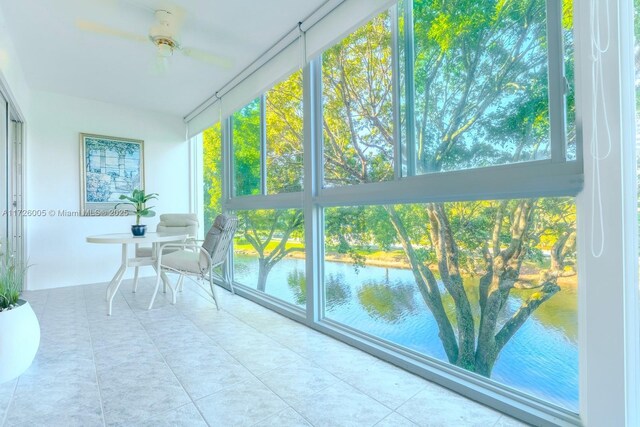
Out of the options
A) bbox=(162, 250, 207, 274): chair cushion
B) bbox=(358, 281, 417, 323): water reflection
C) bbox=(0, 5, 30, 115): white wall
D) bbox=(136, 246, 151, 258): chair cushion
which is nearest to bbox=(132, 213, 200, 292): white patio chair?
bbox=(136, 246, 151, 258): chair cushion

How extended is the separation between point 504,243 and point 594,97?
72cm

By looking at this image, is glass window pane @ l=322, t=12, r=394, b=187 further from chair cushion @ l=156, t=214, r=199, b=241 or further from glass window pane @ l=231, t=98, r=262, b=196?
chair cushion @ l=156, t=214, r=199, b=241

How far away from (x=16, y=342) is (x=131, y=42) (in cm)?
241

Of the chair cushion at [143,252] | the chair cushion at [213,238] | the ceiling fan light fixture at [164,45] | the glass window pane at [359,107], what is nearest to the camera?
the glass window pane at [359,107]

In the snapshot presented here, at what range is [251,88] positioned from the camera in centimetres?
329

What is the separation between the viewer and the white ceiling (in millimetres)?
2303

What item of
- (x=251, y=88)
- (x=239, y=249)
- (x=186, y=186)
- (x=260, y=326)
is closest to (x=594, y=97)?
(x=260, y=326)

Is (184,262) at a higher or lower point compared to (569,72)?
lower

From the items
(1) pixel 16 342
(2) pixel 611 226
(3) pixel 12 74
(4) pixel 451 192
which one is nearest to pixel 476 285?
(4) pixel 451 192

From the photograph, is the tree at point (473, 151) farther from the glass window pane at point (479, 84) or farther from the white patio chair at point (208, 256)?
the white patio chair at point (208, 256)

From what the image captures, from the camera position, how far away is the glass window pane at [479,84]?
1.43 m

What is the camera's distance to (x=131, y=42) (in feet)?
8.96

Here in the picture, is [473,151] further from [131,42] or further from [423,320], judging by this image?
[131,42]

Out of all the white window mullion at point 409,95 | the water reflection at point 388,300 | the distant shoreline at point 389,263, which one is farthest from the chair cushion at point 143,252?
the white window mullion at point 409,95
